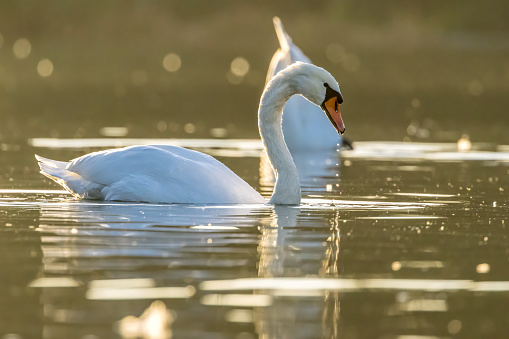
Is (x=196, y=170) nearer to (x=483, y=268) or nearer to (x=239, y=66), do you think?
(x=483, y=268)

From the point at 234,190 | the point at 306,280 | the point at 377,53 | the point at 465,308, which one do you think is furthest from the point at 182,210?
the point at 377,53

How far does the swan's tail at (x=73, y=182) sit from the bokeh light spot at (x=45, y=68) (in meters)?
21.3

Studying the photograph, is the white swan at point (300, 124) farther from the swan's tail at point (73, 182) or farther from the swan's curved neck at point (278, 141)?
the swan's tail at point (73, 182)

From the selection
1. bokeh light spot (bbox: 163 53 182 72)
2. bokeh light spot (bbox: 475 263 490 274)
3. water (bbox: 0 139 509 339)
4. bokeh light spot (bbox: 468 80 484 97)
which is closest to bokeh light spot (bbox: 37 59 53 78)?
bokeh light spot (bbox: 163 53 182 72)

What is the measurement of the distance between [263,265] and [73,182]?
12.2 feet

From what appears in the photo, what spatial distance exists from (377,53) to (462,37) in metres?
3.13

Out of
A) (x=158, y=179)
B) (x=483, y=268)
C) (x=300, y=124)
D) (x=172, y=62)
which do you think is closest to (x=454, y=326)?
(x=483, y=268)

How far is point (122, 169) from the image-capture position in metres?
10.3

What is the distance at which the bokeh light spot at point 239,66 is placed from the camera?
121ft

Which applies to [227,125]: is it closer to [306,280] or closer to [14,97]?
[14,97]

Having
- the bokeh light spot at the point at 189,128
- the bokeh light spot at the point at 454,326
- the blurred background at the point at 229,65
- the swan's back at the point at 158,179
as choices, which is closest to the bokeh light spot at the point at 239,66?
the blurred background at the point at 229,65

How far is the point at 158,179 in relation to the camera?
33.2 feet

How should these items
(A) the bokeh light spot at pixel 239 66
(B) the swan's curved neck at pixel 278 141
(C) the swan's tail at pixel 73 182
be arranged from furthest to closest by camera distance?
1. (A) the bokeh light spot at pixel 239 66
2. (C) the swan's tail at pixel 73 182
3. (B) the swan's curved neck at pixel 278 141

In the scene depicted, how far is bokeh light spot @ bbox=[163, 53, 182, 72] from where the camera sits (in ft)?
121
